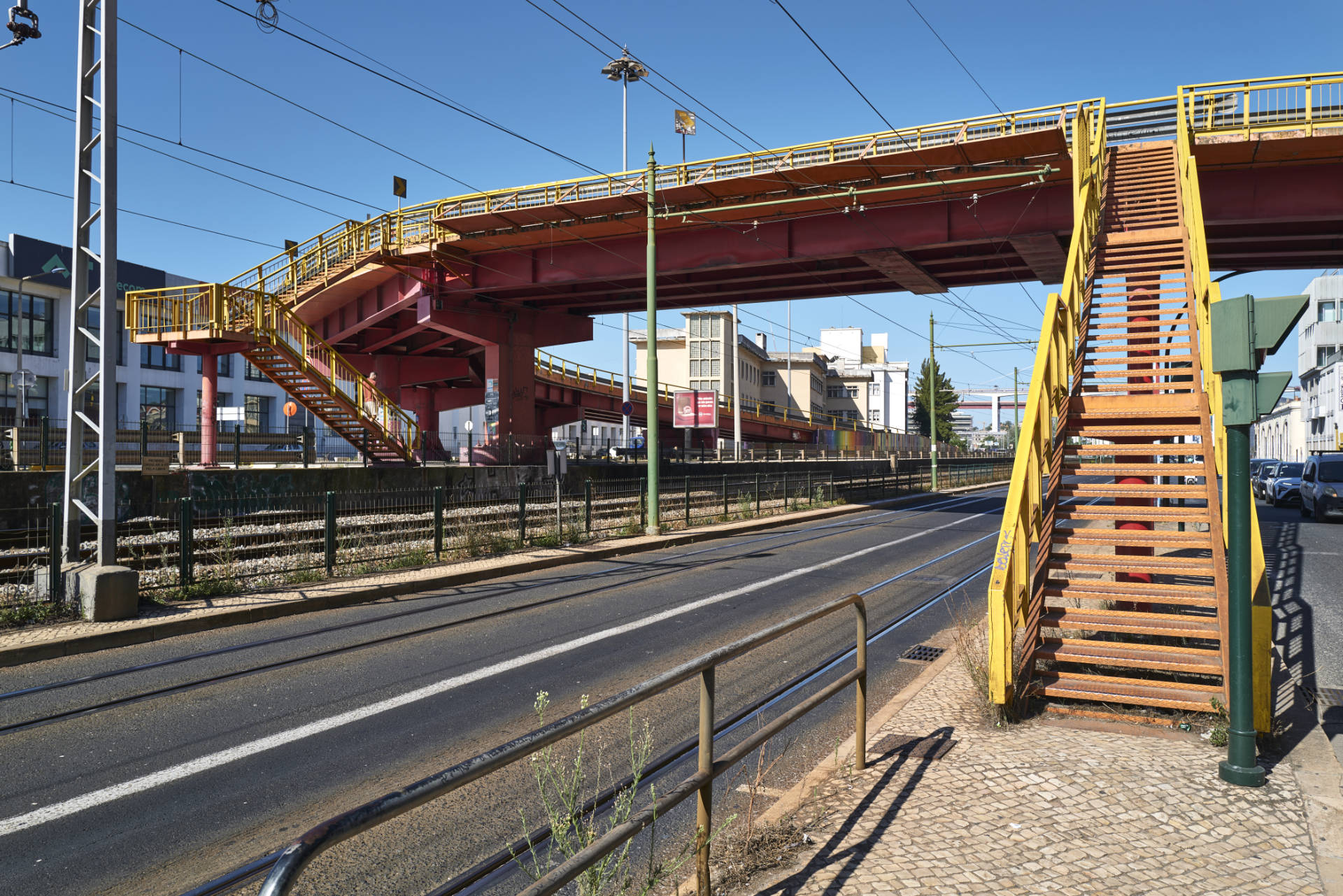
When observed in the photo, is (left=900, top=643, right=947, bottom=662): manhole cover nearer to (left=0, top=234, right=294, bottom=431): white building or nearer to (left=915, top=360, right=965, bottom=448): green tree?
(left=0, top=234, right=294, bottom=431): white building

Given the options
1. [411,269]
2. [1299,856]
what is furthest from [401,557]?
[411,269]

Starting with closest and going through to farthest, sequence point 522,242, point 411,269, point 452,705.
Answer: point 452,705 < point 522,242 < point 411,269

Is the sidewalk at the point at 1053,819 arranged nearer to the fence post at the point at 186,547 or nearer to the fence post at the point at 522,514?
the fence post at the point at 186,547

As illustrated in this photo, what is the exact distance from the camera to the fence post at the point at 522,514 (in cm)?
1753

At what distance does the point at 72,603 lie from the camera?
10180mm

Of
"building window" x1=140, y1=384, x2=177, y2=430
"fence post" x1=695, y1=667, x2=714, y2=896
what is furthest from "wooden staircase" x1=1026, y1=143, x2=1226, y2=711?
"building window" x1=140, y1=384, x2=177, y2=430

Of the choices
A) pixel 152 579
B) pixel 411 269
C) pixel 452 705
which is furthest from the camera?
pixel 411 269

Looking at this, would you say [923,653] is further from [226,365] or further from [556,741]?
[226,365]

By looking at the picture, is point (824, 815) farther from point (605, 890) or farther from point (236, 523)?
point (236, 523)

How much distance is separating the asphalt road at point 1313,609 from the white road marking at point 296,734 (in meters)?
6.33

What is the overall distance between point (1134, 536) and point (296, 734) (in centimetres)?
693

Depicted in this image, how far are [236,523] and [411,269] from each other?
1745cm

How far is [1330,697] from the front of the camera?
6.68m

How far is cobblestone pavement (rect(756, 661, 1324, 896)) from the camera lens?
145 inches
